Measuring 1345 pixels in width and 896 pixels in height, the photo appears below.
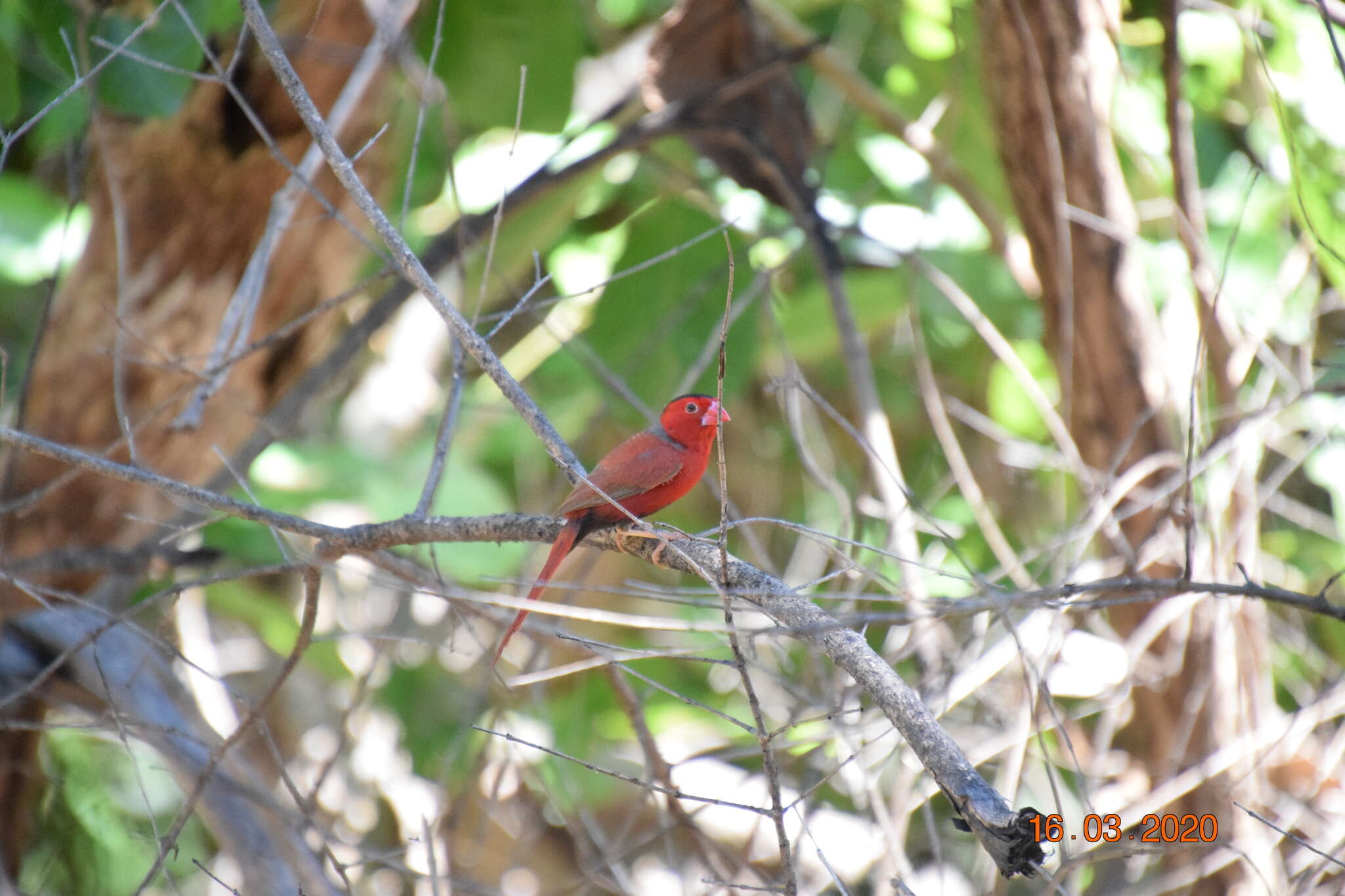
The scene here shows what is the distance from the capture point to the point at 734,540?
5820mm

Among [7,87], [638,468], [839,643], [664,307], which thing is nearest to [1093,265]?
[664,307]

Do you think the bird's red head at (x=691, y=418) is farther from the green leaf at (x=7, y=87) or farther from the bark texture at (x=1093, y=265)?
the green leaf at (x=7, y=87)

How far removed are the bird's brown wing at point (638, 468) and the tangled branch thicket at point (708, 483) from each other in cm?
42

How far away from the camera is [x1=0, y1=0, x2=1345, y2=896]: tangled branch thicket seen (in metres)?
2.88

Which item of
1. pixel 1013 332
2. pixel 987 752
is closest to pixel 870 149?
pixel 1013 332

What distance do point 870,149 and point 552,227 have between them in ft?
6.30

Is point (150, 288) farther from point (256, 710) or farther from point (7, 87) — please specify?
point (256, 710)

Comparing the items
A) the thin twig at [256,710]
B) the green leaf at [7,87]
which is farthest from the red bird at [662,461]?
the green leaf at [7,87]

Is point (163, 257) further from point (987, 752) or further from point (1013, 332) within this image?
point (1013, 332)

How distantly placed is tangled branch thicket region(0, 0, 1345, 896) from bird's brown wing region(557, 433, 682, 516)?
1.37 ft

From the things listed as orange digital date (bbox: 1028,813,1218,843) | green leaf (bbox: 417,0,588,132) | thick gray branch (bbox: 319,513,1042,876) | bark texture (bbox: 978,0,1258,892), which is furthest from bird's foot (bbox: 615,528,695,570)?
green leaf (bbox: 417,0,588,132)

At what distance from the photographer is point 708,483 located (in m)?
4.32

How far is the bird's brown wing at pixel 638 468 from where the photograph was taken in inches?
135

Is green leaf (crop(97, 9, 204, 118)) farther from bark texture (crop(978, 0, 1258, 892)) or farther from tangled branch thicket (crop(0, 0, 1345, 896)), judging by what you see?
bark texture (crop(978, 0, 1258, 892))
